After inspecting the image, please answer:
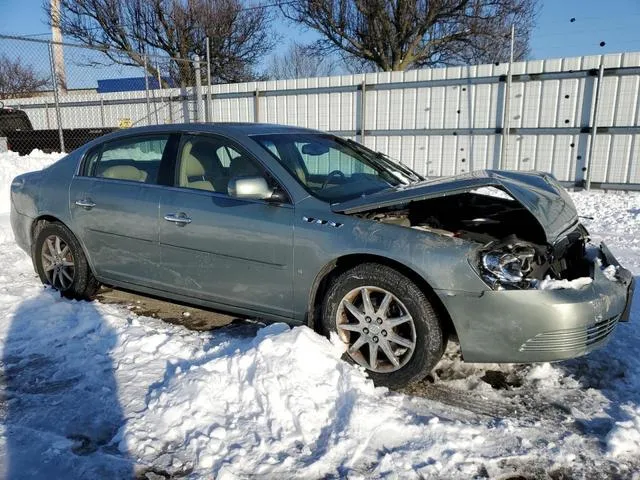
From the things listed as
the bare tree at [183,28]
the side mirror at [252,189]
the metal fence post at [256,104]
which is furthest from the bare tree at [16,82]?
the side mirror at [252,189]

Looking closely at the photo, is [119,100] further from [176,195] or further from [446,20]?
[176,195]

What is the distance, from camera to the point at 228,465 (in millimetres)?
2572

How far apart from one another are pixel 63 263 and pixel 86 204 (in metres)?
0.69

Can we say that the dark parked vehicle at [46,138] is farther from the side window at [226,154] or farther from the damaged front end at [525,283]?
the damaged front end at [525,283]

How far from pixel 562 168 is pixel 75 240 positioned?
362 inches

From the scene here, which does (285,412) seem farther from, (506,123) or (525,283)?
(506,123)

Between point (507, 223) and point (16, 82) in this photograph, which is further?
point (16, 82)

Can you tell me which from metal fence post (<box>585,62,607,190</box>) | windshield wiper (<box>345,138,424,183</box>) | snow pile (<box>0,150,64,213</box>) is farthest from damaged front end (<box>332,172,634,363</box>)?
metal fence post (<box>585,62,607,190</box>)

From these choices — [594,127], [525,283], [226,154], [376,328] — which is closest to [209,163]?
[226,154]

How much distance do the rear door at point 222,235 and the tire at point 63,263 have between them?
41.1 inches

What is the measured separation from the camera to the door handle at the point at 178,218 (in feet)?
13.0

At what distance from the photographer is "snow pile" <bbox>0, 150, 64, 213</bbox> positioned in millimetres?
8836

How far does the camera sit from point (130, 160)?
15.1ft

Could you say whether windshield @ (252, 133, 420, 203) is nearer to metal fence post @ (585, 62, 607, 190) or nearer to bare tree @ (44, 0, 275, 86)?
metal fence post @ (585, 62, 607, 190)
